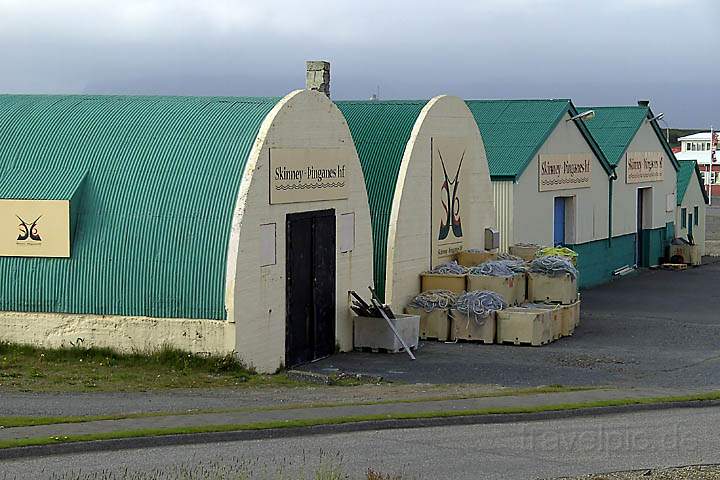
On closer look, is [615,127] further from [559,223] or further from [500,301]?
[500,301]

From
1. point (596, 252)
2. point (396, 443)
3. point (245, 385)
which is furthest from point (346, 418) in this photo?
point (596, 252)

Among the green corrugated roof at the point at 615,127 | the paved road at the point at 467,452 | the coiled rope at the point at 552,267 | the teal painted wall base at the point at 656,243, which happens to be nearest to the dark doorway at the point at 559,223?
the green corrugated roof at the point at 615,127

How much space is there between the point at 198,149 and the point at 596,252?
21874 millimetres

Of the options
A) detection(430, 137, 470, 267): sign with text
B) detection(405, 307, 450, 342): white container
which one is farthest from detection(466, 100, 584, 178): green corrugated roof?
detection(405, 307, 450, 342): white container

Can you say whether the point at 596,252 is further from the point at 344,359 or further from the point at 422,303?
the point at 344,359

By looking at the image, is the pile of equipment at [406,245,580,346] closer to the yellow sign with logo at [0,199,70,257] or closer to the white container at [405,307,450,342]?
the white container at [405,307,450,342]

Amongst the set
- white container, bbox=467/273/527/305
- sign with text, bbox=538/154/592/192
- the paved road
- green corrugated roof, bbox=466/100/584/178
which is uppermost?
green corrugated roof, bbox=466/100/584/178

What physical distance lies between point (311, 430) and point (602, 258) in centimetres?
2736

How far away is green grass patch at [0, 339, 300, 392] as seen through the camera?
18.3 metres

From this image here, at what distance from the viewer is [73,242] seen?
67.6 feet

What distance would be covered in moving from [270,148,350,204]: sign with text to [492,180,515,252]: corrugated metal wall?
10.2 m

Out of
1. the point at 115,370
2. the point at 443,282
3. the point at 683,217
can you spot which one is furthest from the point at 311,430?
the point at 683,217

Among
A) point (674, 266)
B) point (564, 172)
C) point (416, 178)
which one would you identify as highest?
point (564, 172)

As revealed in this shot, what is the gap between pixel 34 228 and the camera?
20766 mm
